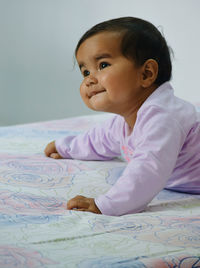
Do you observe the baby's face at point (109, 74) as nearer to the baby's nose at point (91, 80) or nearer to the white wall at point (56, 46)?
the baby's nose at point (91, 80)

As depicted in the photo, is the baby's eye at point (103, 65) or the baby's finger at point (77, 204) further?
the baby's eye at point (103, 65)

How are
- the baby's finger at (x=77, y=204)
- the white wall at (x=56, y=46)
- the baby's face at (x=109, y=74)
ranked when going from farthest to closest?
the white wall at (x=56, y=46) < the baby's face at (x=109, y=74) < the baby's finger at (x=77, y=204)

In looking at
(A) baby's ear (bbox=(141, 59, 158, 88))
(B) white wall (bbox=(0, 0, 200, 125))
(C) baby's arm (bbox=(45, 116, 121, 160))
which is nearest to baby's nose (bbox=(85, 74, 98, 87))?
(A) baby's ear (bbox=(141, 59, 158, 88))

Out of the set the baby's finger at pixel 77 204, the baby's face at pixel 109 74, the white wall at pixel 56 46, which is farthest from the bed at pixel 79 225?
the white wall at pixel 56 46

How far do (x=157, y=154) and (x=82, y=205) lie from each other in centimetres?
20

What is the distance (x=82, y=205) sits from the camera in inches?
33.3

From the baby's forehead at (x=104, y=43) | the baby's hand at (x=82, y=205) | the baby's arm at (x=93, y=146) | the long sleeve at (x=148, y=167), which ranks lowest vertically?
the baby's arm at (x=93, y=146)

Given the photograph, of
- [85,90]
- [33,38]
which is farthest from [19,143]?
[33,38]

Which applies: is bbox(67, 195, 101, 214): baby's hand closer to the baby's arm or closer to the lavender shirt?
the lavender shirt

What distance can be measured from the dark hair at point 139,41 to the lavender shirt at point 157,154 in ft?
0.26

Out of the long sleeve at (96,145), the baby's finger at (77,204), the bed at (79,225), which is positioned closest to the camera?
the bed at (79,225)

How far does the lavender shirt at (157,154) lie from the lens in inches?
34.0

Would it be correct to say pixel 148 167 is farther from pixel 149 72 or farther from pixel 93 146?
pixel 93 146

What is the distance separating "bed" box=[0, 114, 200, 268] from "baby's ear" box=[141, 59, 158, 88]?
0.88ft
